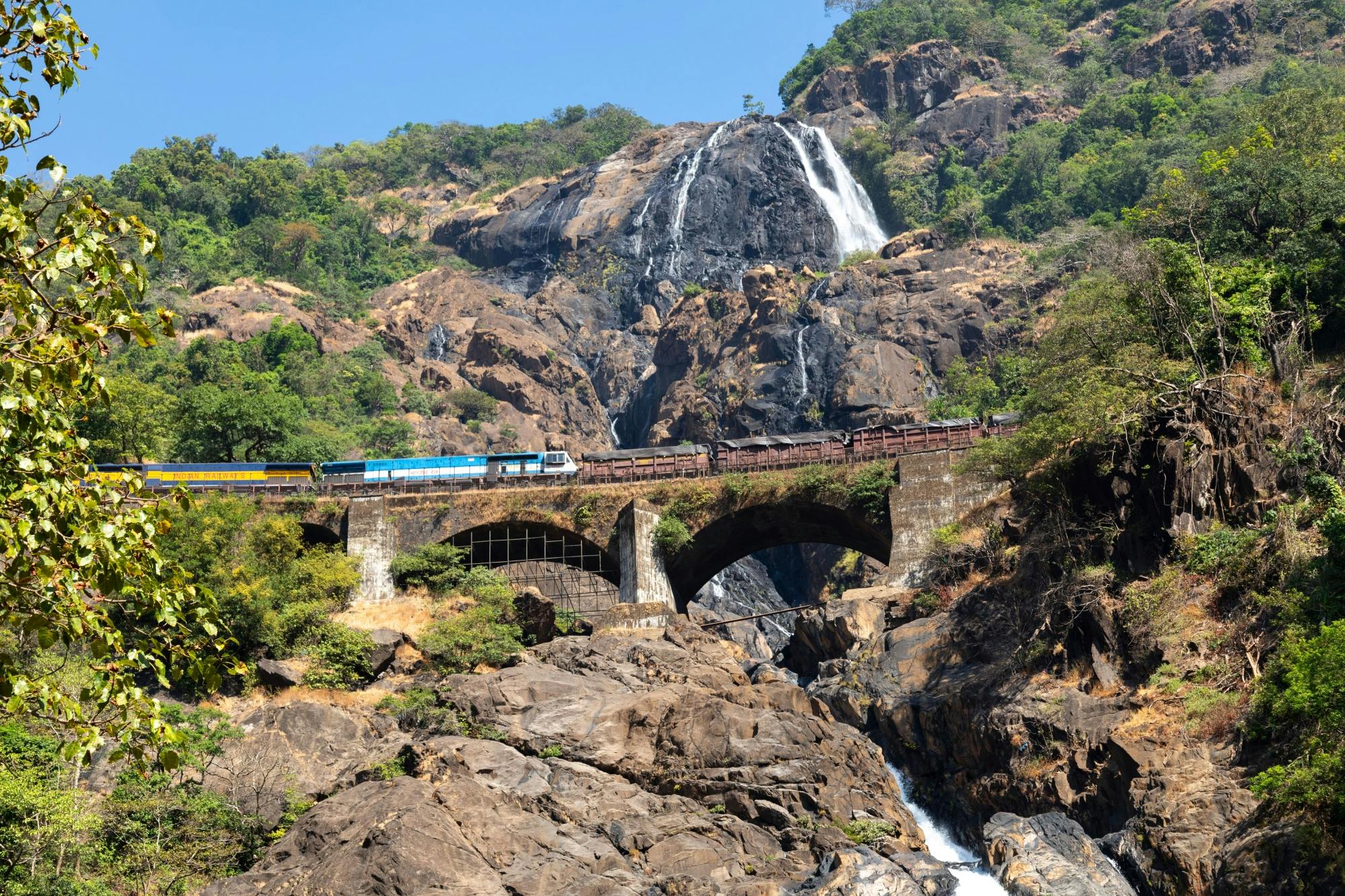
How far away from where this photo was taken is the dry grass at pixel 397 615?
173 feet

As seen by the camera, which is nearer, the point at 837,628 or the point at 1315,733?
the point at 1315,733

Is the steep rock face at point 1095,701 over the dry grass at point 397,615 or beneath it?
beneath

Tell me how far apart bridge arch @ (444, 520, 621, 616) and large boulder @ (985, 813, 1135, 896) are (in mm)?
26398

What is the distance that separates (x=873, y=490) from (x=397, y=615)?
20.4m

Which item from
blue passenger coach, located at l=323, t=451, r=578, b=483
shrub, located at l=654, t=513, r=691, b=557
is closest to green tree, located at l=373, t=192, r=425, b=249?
blue passenger coach, located at l=323, t=451, r=578, b=483

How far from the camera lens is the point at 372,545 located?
5756cm

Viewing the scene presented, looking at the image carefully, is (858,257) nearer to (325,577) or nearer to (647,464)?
(647,464)

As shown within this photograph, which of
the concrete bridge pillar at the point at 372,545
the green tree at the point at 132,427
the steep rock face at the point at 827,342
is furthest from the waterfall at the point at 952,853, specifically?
the green tree at the point at 132,427

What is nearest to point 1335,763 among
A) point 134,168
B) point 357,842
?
point 357,842

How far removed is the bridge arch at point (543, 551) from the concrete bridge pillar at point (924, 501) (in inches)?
475

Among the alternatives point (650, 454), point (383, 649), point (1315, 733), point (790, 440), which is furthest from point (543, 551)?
point (1315, 733)

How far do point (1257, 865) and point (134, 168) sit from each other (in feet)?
424

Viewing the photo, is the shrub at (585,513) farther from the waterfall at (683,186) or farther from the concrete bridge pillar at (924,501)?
the waterfall at (683,186)

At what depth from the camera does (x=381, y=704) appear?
144 ft
